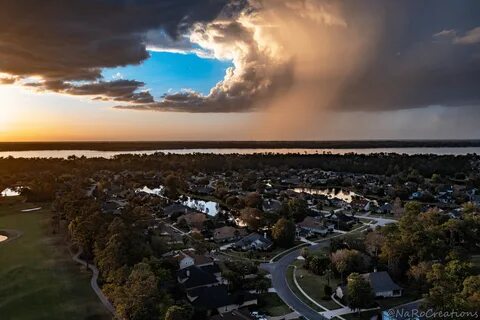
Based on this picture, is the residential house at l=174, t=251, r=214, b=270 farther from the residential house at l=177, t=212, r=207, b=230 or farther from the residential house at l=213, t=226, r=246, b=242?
the residential house at l=177, t=212, r=207, b=230

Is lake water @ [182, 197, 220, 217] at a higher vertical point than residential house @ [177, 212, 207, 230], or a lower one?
lower

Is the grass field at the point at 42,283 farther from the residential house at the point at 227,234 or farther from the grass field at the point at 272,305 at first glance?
the residential house at the point at 227,234

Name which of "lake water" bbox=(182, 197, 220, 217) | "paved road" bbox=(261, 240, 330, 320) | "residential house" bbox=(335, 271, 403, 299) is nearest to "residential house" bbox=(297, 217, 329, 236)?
"paved road" bbox=(261, 240, 330, 320)

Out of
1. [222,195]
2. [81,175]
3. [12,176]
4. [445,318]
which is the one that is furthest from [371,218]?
[12,176]

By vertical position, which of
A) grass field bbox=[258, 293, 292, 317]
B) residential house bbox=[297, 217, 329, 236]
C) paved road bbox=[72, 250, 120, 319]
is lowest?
grass field bbox=[258, 293, 292, 317]

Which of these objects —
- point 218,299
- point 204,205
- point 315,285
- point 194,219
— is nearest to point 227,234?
point 194,219

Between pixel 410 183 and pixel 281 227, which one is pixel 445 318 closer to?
pixel 281 227
